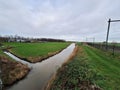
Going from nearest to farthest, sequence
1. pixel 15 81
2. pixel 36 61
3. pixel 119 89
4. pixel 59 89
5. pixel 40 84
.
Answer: pixel 119 89, pixel 59 89, pixel 40 84, pixel 15 81, pixel 36 61

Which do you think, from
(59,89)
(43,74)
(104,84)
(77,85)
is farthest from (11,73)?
(104,84)

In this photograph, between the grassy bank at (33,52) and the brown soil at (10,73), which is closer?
the brown soil at (10,73)

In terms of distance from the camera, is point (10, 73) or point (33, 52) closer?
point (10, 73)

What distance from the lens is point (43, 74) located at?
19.5m

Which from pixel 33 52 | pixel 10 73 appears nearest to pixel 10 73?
pixel 10 73

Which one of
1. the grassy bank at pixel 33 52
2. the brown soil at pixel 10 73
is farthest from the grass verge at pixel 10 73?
the grassy bank at pixel 33 52

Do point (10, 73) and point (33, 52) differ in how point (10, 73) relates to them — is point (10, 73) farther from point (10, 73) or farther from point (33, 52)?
point (33, 52)

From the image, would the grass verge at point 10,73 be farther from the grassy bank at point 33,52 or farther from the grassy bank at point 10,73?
the grassy bank at point 33,52

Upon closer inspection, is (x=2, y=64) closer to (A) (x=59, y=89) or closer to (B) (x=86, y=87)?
(A) (x=59, y=89)

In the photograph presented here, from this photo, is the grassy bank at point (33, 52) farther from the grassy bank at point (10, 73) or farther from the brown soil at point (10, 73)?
the brown soil at point (10, 73)

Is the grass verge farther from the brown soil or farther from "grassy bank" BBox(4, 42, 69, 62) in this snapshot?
"grassy bank" BBox(4, 42, 69, 62)

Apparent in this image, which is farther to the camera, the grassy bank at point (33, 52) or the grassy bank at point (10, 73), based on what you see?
the grassy bank at point (33, 52)

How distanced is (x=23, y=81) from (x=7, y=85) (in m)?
1.92

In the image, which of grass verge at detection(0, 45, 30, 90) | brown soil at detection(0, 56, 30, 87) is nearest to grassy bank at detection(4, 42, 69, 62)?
grass verge at detection(0, 45, 30, 90)
